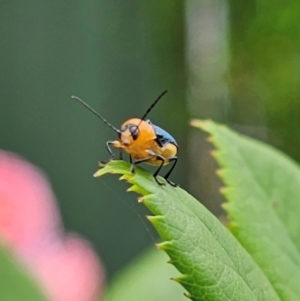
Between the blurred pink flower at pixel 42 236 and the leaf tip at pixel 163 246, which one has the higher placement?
the leaf tip at pixel 163 246

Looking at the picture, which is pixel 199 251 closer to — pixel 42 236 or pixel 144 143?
pixel 144 143

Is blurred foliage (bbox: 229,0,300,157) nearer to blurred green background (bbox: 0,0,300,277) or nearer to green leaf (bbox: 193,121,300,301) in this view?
blurred green background (bbox: 0,0,300,277)

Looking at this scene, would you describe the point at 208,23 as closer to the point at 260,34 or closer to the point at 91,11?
the point at 260,34

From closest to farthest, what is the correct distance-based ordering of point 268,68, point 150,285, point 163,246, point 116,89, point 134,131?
point 163,246, point 134,131, point 150,285, point 116,89, point 268,68

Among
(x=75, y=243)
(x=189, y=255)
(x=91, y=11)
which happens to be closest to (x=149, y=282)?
(x=75, y=243)

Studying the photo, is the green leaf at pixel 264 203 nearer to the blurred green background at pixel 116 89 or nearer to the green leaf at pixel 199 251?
the green leaf at pixel 199 251

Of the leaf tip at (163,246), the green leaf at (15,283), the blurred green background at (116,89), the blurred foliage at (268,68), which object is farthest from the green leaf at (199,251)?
the blurred foliage at (268,68)

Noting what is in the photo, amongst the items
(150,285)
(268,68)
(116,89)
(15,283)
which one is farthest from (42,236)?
(268,68)
